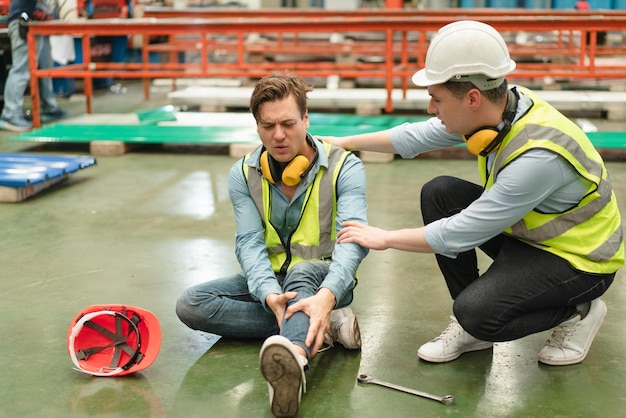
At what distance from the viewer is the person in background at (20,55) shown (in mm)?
7660

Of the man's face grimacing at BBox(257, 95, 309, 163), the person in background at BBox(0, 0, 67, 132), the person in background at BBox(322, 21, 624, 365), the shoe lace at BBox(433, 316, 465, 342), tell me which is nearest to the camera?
the person in background at BBox(322, 21, 624, 365)

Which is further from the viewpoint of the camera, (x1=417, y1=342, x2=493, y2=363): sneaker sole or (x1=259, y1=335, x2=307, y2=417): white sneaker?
(x1=417, y1=342, x2=493, y2=363): sneaker sole

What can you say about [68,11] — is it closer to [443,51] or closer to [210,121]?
[210,121]

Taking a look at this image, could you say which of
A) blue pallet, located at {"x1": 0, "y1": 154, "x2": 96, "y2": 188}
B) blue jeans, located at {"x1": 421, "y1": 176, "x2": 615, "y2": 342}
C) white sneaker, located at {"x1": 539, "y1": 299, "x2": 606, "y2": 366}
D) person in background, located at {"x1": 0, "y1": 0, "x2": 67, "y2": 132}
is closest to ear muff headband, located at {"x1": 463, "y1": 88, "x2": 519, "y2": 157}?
blue jeans, located at {"x1": 421, "y1": 176, "x2": 615, "y2": 342}

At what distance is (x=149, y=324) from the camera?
2.84 m

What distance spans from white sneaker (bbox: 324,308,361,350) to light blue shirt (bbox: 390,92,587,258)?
52cm

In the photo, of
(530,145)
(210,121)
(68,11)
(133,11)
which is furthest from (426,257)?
(133,11)

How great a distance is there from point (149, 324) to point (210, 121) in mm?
4728

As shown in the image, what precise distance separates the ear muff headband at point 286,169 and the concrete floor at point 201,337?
0.64m

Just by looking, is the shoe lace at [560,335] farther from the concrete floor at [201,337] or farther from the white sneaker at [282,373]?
the white sneaker at [282,373]

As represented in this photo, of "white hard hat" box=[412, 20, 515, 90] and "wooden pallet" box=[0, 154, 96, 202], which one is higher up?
"white hard hat" box=[412, 20, 515, 90]

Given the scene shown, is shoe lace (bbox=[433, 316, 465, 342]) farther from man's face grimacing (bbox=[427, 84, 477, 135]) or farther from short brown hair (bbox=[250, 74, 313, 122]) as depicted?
short brown hair (bbox=[250, 74, 313, 122])

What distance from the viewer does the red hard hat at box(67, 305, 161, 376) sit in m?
2.81

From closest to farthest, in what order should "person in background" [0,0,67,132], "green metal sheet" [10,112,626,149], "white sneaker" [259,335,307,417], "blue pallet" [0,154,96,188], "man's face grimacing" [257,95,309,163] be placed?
1. "white sneaker" [259,335,307,417]
2. "man's face grimacing" [257,95,309,163]
3. "blue pallet" [0,154,96,188]
4. "green metal sheet" [10,112,626,149]
5. "person in background" [0,0,67,132]
